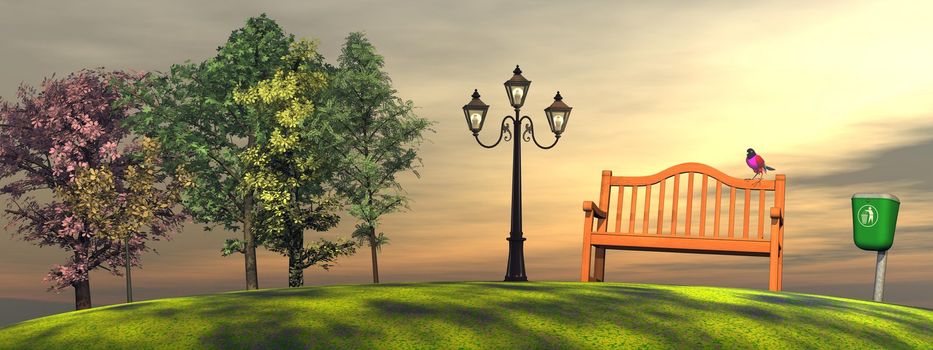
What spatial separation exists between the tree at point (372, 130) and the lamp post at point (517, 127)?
18.1 feet

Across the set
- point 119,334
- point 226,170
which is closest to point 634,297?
point 119,334

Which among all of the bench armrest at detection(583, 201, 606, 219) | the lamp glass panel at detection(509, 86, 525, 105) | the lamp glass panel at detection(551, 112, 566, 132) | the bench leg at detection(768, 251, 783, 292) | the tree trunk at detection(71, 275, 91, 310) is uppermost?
the lamp glass panel at detection(509, 86, 525, 105)

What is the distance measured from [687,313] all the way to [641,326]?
1.14 meters

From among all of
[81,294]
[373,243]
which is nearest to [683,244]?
[373,243]

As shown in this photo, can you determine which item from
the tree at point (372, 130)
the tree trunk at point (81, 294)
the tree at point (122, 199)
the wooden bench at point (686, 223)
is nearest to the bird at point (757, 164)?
the wooden bench at point (686, 223)

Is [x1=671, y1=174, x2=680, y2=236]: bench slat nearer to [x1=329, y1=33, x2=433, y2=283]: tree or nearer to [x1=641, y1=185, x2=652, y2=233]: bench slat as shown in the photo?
[x1=641, y1=185, x2=652, y2=233]: bench slat

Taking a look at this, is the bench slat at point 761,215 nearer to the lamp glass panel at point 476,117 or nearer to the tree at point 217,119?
the lamp glass panel at point 476,117

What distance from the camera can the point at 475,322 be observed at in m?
10.9

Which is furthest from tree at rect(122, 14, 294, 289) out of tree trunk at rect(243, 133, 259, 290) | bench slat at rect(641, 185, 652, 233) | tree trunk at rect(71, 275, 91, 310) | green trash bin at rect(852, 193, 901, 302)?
green trash bin at rect(852, 193, 901, 302)

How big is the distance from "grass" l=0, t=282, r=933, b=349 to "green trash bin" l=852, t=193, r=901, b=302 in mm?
2073

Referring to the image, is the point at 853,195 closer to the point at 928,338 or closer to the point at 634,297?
the point at 928,338

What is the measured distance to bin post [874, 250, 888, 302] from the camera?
1605cm

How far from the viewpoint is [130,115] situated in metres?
24.5

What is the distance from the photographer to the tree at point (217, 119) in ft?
78.2
